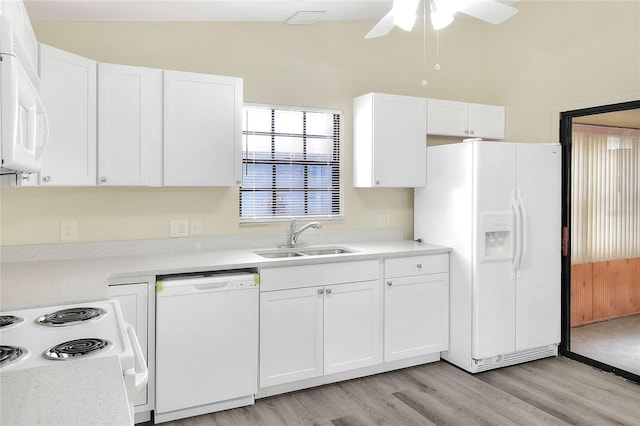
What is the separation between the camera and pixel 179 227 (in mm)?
3393

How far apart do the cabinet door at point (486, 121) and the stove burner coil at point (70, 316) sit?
345 cm

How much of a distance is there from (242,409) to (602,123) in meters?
3.39

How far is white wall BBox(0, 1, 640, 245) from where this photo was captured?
3.12m

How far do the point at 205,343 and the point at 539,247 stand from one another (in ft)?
8.80

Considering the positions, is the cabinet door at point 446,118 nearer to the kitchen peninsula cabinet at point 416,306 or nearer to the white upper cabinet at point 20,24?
the kitchen peninsula cabinet at point 416,306

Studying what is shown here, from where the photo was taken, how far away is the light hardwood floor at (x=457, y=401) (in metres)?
2.82

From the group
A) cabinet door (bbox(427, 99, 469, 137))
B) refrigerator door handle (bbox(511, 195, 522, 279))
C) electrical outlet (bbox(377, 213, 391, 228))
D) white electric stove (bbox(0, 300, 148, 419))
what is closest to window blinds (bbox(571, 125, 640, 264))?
refrigerator door handle (bbox(511, 195, 522, 279))

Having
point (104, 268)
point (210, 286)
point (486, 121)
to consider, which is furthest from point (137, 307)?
point (486, 121)

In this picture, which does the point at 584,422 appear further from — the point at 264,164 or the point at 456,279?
the point at 264,164

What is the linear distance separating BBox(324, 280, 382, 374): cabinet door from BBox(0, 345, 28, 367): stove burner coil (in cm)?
201

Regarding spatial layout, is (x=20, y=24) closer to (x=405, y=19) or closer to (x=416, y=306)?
(x=405, y=19)

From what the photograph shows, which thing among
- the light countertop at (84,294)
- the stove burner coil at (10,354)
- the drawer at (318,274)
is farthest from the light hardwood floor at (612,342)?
the stove burner coil at (10,354)

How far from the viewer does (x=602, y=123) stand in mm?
3668

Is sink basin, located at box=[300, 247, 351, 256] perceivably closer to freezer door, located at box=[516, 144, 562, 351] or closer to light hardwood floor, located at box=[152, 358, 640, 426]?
light hardwood floor, located at box=[152, 358, 640, 426]
